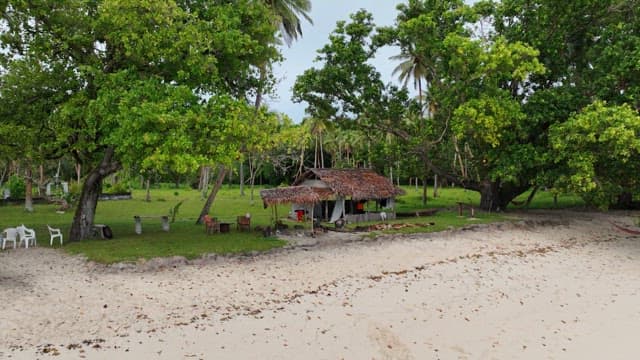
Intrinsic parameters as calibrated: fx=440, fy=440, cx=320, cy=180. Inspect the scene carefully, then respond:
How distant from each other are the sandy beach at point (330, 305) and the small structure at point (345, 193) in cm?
492

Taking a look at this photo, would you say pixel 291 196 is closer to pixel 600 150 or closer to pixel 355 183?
pixel 355 183

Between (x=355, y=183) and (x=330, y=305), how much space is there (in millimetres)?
11713

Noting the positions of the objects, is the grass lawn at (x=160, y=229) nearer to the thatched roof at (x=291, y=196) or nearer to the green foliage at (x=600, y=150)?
the thatched roof at (x=291, y=196)

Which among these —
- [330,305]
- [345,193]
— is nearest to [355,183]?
[345,193]

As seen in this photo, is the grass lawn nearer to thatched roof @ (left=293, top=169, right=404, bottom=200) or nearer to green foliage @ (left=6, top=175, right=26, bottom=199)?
thatched roof @ (left=293, top=169, right=404, bottom=200)

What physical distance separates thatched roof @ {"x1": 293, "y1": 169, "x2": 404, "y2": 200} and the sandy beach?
16.5 ft

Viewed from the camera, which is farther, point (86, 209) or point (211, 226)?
point (211, 226)

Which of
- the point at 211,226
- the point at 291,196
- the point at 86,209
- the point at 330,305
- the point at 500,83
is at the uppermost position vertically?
the point at 500,83

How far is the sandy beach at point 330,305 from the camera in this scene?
7.16 m

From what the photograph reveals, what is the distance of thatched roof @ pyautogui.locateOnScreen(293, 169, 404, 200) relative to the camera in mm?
19891

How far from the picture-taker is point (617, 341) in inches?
300

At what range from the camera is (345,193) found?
1964 centimetres

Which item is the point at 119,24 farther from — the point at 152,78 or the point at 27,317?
the point at 27,317

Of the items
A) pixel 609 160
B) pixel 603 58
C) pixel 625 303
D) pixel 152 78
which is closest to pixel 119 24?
pixel 152 78
